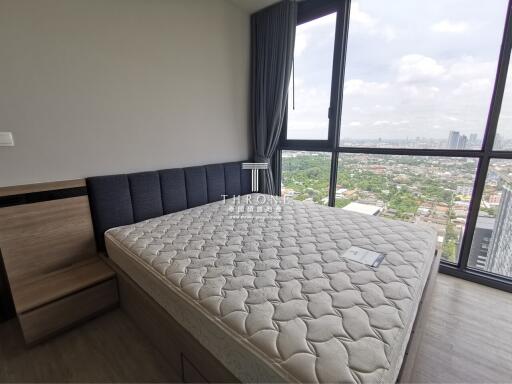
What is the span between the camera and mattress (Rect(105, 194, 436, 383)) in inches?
32.7

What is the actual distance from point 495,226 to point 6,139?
3920mm

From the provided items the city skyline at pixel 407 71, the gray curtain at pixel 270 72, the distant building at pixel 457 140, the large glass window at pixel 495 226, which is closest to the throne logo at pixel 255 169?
the gray curtain at pixel 270 72

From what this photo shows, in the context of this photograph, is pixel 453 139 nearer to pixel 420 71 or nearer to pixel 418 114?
pixel 418 114

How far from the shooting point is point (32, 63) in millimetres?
1608

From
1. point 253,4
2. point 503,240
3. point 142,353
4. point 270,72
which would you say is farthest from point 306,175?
point 142,353

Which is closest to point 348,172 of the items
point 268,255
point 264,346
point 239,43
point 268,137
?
point 268,137

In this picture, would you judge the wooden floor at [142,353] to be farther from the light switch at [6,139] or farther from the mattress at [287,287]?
the light switch at [6,139]

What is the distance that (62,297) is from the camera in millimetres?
1581

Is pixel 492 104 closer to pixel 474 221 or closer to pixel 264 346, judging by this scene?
pixel 474 221

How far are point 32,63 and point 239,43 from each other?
83.8 inches

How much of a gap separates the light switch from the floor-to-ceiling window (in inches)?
111

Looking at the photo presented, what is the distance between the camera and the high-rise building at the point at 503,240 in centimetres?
209

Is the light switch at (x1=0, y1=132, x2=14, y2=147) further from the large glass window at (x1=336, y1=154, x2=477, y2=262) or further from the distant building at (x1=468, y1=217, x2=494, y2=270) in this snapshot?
the distant building at (x1=468, y1=217, x2=494, y2=270)

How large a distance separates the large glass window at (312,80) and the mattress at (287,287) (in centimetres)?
147
